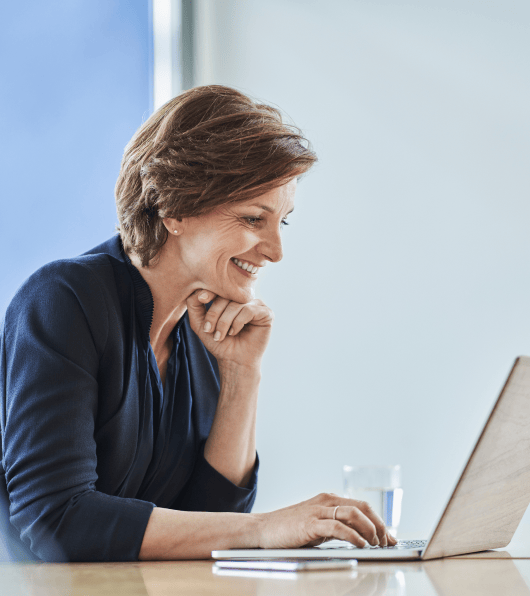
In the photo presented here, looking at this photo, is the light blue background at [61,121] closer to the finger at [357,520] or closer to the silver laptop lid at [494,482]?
the finger at [357,520]

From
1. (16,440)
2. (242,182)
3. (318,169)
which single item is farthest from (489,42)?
(16,440)

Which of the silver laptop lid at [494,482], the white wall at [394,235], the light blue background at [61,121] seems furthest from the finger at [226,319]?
the white wall at [394,235]

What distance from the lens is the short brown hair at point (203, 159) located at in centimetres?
115

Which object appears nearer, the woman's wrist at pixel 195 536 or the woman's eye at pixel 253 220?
the woman's wrist at pixel 195 536

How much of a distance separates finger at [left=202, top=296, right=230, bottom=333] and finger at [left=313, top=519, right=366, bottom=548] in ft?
1.88

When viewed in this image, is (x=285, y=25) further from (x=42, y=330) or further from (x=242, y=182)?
(x=42, y=330)

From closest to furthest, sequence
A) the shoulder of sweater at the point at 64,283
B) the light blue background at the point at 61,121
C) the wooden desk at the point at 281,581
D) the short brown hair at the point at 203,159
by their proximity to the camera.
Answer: the wooden desk at the point at 281,581 < the shoulder of sweater at the point at 64,283 < the short brown hair at the point at 203,159 < the light blue background at the point at 61,121

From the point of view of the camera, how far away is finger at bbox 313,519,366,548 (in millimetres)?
734

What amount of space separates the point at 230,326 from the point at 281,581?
699 millimetres

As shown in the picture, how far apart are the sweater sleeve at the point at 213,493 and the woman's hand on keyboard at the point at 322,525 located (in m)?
0.38

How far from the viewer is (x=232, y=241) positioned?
120 centimetres

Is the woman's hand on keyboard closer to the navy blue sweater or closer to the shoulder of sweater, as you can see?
the navy blue sweater

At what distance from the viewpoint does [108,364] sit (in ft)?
3.37

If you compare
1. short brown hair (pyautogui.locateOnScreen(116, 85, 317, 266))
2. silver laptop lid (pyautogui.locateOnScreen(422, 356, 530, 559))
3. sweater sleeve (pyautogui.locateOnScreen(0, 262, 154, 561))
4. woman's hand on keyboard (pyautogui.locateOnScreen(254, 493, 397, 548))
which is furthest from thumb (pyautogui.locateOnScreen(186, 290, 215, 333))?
silver laptop lid (pyautogui.locateOnScreen(422, 356, 530, 559))
